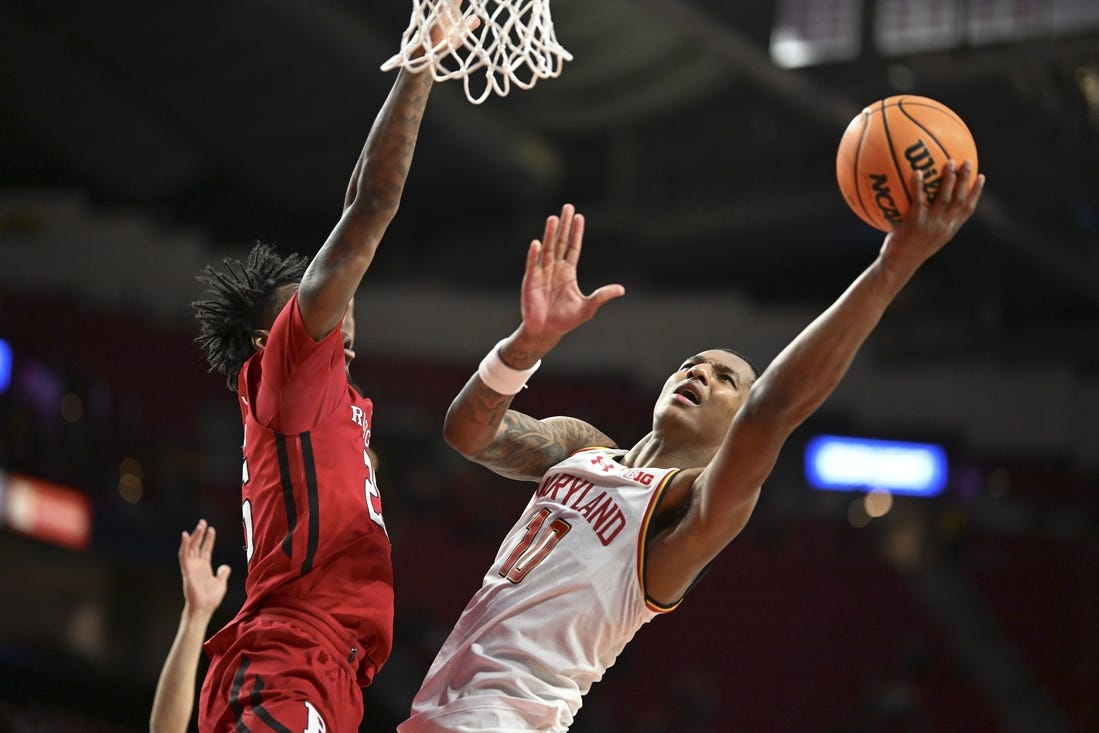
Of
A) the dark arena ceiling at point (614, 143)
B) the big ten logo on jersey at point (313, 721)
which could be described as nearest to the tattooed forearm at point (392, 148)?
the big ten logo on jersey at point (313, 721)

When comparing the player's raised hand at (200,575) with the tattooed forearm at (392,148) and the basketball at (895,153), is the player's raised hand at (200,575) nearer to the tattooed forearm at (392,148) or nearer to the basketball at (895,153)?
the tattooed forearm at (392,148)

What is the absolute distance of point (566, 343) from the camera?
17969 mm

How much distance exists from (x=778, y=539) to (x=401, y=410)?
4.70m

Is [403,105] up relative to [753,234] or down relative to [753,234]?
down

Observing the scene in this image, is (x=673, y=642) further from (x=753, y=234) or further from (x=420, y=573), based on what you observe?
(x=753, y=234)

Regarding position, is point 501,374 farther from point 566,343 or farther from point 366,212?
point 566,343

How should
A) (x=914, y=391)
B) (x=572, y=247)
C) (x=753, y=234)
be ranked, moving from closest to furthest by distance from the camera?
(x=572, y=247)
(x=753, y=234)
(x=914, y=391)

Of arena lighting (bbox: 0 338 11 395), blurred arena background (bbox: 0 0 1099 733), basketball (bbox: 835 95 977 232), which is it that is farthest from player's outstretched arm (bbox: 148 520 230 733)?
arena lighting (bbox: 0 338 11 395)

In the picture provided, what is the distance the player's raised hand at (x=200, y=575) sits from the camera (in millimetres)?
4273

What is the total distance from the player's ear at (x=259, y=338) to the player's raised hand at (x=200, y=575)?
0.94m

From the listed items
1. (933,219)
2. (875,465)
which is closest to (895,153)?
(933,219)

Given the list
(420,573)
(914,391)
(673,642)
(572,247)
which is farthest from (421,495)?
(572,247)

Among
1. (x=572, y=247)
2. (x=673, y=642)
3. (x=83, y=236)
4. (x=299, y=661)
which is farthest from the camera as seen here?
(x=83, y=236)

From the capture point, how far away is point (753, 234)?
15016 mm
